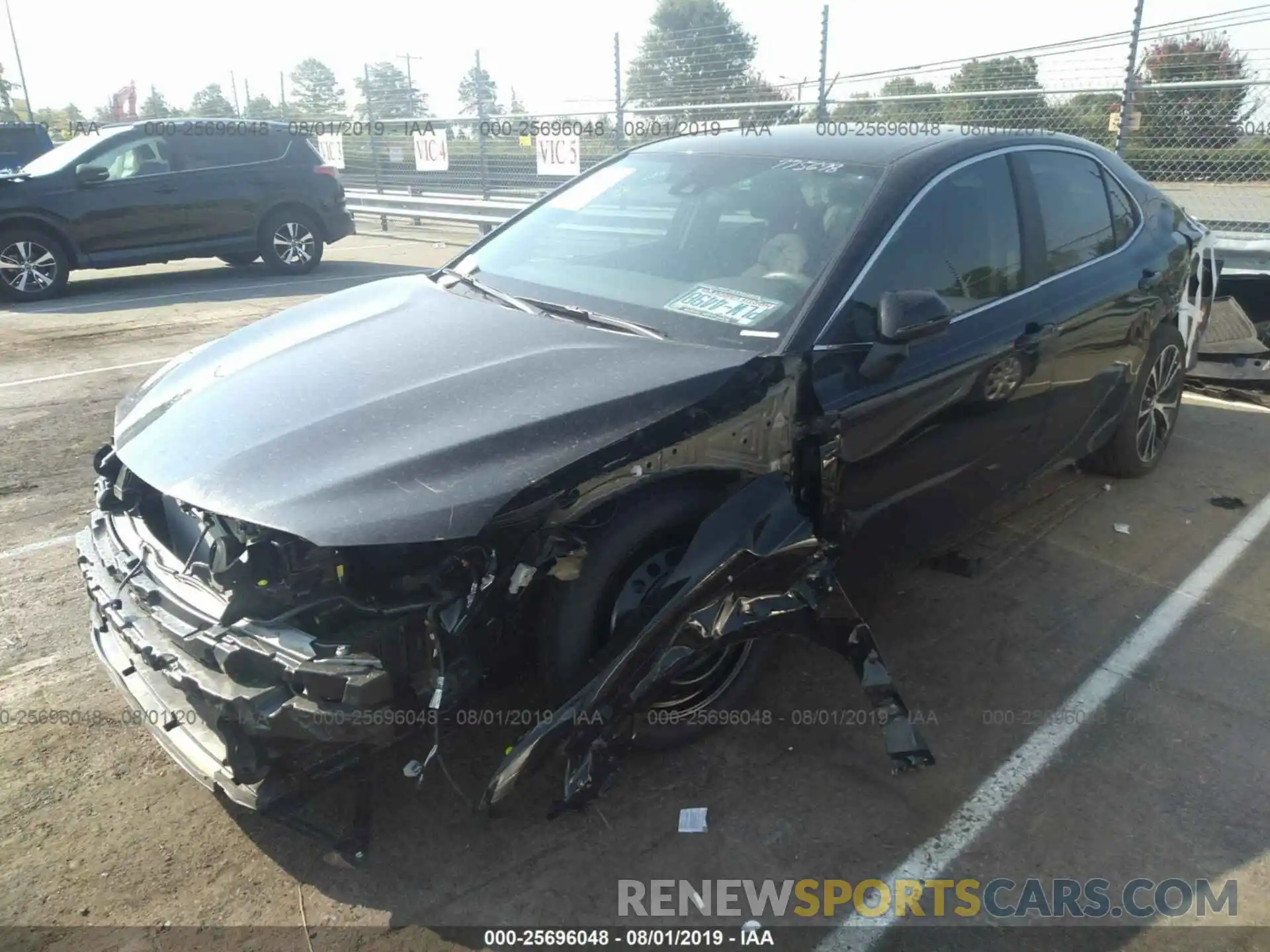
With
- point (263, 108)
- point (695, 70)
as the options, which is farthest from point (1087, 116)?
point (263, 108)

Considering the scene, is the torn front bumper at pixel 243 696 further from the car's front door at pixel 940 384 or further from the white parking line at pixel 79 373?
A: the white parking line at pixel 79 373

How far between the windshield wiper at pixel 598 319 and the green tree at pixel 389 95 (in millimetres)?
17340

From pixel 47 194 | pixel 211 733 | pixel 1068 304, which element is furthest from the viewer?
pixel 47 194

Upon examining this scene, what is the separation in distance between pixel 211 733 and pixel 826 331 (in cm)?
204

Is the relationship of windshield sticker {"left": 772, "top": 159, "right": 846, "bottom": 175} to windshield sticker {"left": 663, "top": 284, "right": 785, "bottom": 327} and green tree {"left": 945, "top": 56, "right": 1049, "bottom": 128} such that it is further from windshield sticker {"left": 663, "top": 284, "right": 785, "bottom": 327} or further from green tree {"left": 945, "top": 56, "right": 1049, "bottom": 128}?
green tree {"left": 945, "top": 56, "right": 1049, "bottom": 128}

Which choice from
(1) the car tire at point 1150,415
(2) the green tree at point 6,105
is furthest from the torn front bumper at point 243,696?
(2) the green tree at point 6,105

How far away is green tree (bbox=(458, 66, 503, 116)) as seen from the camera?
15.2m

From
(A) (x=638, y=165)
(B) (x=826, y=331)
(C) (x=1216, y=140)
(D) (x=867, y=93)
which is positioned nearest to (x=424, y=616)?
(B) (x=826, y=331)

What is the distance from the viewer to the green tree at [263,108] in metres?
25.1

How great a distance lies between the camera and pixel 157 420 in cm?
287

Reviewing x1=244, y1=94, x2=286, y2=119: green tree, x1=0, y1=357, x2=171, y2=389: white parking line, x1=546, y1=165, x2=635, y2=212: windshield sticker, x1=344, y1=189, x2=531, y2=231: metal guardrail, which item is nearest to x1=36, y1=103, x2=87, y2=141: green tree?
x1=244, y1=94, x2=286, y2=119: green tree

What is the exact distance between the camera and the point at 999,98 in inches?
401

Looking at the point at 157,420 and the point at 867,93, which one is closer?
the point at 157,420

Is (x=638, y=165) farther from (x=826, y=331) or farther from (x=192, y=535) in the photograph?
(x=192, y=535)
